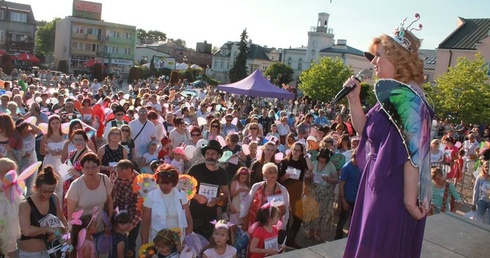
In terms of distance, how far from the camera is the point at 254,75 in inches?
784

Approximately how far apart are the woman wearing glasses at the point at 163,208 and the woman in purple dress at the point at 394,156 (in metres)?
2.69

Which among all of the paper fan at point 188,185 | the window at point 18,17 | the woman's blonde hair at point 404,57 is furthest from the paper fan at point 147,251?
the window at point 18,17

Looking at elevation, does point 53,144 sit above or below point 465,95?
below

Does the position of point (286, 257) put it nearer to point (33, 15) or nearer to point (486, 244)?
point (486, 244)

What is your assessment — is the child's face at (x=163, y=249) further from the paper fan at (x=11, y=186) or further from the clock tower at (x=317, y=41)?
the clock tower at (x=317, y=41)

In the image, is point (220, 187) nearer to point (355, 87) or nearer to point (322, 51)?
point (355, 87)

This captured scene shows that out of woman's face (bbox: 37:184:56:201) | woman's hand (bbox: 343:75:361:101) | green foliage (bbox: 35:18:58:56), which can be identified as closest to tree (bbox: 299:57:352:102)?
woman's face (bbox: 37:184:56:201)

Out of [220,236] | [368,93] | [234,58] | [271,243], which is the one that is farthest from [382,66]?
[234,58]

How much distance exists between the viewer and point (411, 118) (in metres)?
2.10

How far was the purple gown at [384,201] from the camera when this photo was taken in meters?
2.13

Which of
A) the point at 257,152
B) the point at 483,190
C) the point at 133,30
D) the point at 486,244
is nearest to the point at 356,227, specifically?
the point at 486,244

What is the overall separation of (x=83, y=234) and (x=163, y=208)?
83cm

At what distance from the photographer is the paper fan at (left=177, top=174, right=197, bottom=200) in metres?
5.04

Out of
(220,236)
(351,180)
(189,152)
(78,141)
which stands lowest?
(220,236)
